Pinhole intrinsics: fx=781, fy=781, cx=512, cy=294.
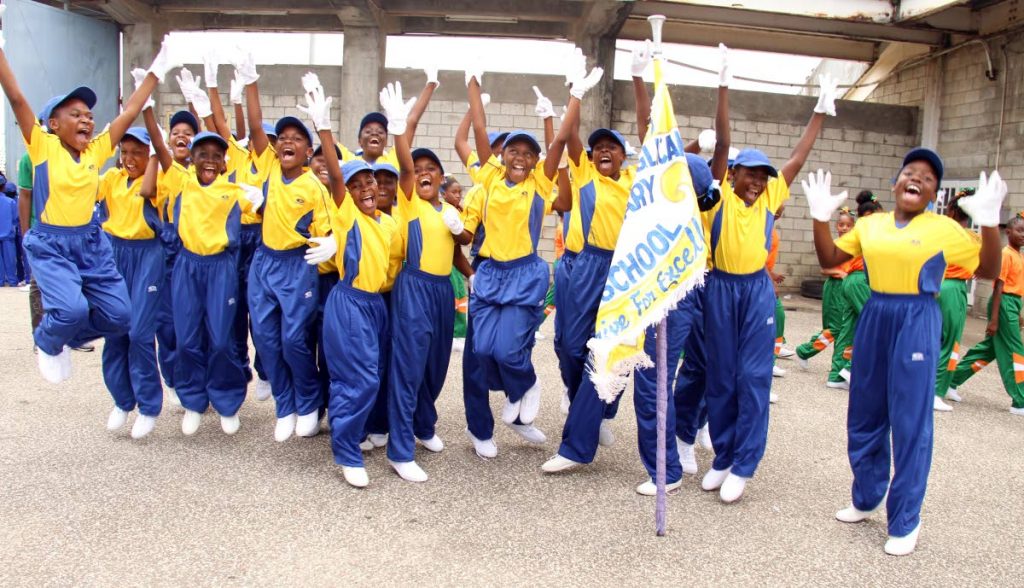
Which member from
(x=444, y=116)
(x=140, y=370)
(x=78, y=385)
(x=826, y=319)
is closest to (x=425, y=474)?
(x=140, y=370)

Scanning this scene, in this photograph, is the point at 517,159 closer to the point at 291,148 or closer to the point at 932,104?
the point at 291,148

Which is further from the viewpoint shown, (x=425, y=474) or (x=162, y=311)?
(x=162, y=311)

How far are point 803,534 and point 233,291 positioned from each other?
3612 mm

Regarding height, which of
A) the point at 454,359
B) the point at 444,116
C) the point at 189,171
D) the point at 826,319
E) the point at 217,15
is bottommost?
the point at 454,359

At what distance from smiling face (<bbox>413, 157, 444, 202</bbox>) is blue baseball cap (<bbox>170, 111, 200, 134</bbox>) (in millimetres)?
2032

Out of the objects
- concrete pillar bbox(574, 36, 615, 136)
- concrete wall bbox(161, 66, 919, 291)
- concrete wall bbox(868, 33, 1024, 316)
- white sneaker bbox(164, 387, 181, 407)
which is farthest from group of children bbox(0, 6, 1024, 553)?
concrete wall bbox(868, 33, 1024, 316)

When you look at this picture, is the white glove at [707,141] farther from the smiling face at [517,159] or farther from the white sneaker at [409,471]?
the white sneaker at [409,471]

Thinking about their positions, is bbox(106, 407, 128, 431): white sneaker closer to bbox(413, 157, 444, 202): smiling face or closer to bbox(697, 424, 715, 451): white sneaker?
bbox(413, 157, 444, 202): smiling face

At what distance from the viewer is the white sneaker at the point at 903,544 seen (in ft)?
11.8

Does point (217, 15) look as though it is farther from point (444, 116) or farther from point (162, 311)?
point (162, 311)

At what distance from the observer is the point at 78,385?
630 cm

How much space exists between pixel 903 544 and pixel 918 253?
1352 millimetres

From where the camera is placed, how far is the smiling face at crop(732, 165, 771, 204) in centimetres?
429

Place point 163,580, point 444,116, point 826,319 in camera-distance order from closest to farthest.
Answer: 1. point 163,580
2. point 826,319
3. point 444,116
